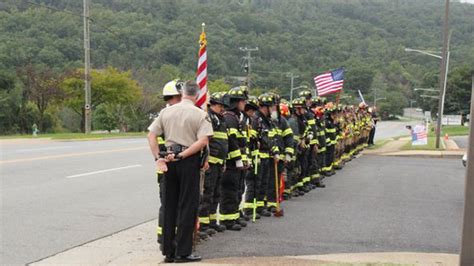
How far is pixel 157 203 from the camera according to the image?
432 inches

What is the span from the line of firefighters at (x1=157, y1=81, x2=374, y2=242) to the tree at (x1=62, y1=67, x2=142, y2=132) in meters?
38.1

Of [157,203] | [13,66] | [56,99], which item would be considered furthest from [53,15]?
[157,203]

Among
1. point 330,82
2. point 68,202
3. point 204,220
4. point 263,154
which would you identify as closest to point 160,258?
point 204,220

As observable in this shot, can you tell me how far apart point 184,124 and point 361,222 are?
13.5ft

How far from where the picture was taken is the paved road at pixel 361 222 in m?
7.65

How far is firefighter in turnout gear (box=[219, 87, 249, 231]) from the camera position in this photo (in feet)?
28.1

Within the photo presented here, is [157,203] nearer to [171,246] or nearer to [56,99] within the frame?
[171,246]

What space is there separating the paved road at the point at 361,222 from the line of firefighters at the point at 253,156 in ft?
1.11

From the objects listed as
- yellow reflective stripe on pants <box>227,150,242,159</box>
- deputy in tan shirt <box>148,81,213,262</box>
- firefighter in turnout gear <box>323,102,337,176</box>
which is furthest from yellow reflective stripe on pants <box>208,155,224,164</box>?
firefighter in turnout gear <box>323,102,337,176</box>

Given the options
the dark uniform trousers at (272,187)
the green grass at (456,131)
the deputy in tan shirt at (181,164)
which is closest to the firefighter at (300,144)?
the dark uniform trousers at (272,187)

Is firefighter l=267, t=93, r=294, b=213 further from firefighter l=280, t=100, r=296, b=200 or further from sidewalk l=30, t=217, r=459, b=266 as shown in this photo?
sidewalk l=30, t=217, r=459, b=266

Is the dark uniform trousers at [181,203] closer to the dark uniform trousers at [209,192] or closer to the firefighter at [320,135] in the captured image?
the dark uniform trousers at [209,192]

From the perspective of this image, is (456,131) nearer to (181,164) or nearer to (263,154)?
(263,154)

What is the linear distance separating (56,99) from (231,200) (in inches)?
1749
